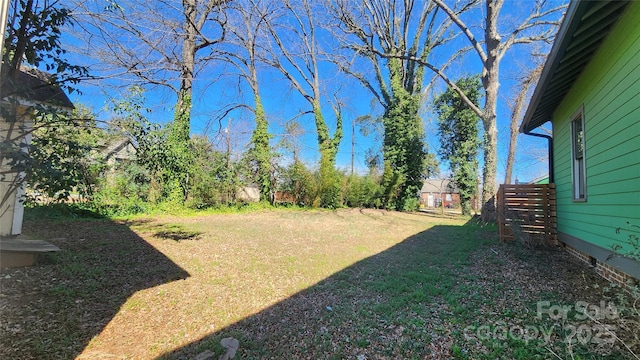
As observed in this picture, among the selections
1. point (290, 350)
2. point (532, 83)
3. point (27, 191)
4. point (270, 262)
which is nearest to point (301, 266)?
point (270, 262)

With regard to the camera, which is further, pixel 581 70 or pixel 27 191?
pixel 581 70

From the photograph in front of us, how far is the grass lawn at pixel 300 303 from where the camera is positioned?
237 cm

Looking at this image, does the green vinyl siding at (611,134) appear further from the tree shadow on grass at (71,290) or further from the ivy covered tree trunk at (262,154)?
the ivy covered tree trunk at (262,154)

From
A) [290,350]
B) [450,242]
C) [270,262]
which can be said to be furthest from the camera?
[450,242]

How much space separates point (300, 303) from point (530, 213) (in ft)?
19.2

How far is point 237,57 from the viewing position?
1505 centimetres

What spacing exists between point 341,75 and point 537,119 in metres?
12.2

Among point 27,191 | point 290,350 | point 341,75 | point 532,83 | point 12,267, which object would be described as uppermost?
point 341,75

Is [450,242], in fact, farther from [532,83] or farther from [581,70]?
[532,83]

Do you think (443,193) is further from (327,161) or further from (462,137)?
(327,161)

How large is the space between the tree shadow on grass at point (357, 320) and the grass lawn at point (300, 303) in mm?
16

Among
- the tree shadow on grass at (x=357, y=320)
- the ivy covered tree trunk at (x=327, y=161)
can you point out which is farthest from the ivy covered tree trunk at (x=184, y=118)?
the tree shadow on grass at (x=357, y=320)

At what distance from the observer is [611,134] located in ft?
12.1

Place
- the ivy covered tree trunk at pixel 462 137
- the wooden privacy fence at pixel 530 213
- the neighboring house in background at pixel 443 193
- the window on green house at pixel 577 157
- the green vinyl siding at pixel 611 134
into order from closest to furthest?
the green vinyl siding at pixel 611 134, the window on green house at pixel 577 157, the wooden privacy fence at pixel 530 213, the ivy covered tree trunk at pixel 462 137, the neighboring house in background at pixel 443 193
